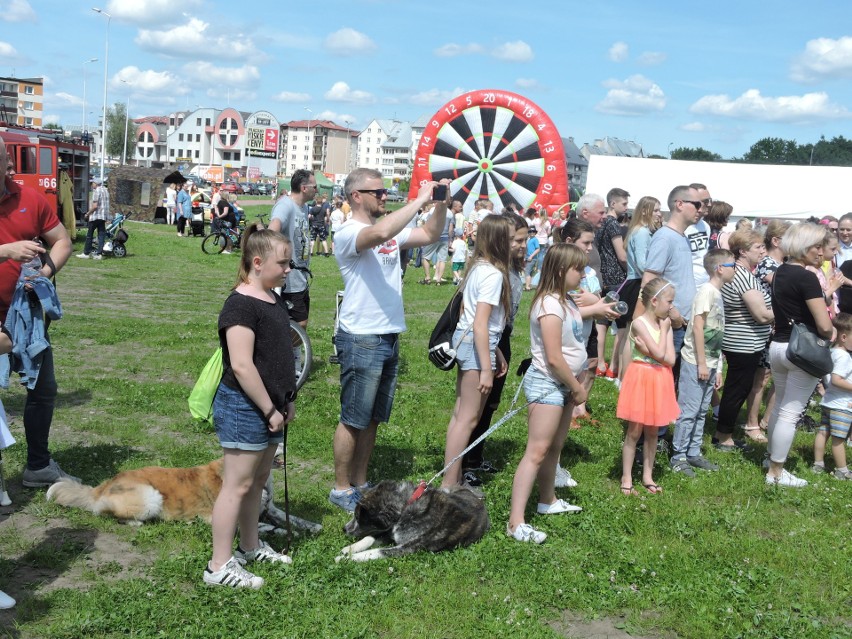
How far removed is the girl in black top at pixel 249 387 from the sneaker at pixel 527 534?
5.13 ft

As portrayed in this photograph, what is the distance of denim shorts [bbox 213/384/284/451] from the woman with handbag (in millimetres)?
4066

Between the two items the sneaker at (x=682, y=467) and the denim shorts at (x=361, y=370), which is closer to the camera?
the denim shorts at (x=361, y=370)

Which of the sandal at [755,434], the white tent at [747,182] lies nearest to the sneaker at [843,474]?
the sandal at [755,434]

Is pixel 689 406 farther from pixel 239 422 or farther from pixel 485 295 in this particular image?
pixel 239 422

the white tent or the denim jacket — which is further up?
the white tent

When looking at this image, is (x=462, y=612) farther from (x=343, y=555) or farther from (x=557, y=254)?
(x=557, y=254)

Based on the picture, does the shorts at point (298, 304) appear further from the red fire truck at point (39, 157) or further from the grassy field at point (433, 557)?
the red fire truck at point (39, 157)

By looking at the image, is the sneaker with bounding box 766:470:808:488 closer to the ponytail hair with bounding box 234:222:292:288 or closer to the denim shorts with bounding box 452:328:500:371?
the denim shorts with bounding box 452:328:500:371

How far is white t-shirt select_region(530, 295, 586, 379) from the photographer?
450 cm

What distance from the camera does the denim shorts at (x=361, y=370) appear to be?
15.3 ft

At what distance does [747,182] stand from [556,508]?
2118 cm

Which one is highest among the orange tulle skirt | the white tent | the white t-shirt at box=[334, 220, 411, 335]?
the white tent

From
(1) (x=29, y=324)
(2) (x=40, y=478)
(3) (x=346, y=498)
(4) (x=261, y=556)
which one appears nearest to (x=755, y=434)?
(3) (x=346, y=498)

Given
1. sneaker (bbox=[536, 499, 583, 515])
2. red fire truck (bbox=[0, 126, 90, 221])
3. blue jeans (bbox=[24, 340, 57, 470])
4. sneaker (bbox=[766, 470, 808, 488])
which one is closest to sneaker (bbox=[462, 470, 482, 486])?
sneaker (bbox=[536, 499, 583, 515])
